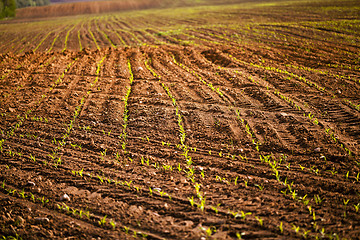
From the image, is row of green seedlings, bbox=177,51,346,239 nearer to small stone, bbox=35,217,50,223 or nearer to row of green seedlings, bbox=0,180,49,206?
small stone, bbox=35,217,50,223

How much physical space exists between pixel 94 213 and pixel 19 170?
1991 millimetres

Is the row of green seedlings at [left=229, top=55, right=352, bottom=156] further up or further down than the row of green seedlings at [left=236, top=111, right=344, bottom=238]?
further up

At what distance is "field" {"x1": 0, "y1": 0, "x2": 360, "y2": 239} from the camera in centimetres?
326

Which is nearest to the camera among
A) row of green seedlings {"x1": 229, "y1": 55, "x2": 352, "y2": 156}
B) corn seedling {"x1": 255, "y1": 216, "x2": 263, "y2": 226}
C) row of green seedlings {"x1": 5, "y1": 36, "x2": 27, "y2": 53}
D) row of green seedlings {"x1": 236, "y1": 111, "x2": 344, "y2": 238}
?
row of green seedlings {"x1": 236, "y1": 111, "x2": 344, "y2": 238}

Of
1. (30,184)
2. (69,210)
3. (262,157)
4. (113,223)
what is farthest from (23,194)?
(262,157)

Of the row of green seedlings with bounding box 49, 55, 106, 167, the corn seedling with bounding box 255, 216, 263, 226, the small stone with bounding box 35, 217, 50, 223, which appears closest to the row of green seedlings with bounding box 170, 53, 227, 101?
the row of green seedlings with bounding box 49, 55, 106, 167

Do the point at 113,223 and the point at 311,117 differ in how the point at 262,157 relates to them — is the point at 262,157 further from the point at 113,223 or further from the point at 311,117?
the point at 113,223

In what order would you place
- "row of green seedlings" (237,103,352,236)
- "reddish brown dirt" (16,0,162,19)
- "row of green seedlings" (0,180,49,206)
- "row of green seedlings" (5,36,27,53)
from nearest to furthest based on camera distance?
"row of green seedlings" (237,103,352,236)
"row of green seedlings" (0,180,49,206)
"row of green seedlings" (5,36,27,53)
"reddish brown dirt" (16,0,162,19)

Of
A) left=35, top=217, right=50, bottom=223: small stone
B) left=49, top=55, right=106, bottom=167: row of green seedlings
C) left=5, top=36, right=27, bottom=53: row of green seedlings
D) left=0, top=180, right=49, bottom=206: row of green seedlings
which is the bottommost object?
left=35, top=217, right=50, bottom=223: small stone

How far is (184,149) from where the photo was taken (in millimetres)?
4773

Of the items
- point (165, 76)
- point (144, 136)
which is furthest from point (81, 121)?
point (165, 76)

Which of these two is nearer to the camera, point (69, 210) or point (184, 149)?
point (69, 210)

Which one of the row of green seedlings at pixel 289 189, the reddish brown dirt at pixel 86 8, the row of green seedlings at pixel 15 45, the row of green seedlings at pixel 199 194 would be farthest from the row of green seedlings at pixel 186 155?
the reddish brown dirt at pixel 86 8

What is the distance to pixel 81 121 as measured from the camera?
5.93 metres
